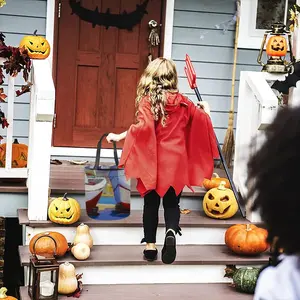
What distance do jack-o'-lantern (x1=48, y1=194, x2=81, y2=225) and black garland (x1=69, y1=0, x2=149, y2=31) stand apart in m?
2.74

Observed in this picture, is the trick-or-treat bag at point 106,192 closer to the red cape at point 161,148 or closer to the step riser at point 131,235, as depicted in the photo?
the step riser at point 131,235

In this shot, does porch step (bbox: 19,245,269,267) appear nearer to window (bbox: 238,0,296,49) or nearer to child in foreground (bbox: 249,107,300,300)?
window (bbox: 238,0,296,49)

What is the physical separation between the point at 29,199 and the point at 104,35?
2.64 m

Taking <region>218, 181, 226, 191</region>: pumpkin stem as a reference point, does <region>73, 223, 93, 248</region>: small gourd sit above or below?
below

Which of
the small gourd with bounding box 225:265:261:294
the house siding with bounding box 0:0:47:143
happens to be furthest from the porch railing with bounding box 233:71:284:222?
the house siding with bounding box 0:0:47:143

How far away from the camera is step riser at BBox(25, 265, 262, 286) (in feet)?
15.8

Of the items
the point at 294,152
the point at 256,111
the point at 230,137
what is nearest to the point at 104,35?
the point at 230,137

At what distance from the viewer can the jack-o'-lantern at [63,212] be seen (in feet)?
16.2

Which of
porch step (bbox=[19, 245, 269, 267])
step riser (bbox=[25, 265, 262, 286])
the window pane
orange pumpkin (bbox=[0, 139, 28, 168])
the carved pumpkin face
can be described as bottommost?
step riser (bbox=[25, 265, 262, 286])

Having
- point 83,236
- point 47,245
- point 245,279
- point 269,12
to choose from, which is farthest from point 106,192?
point 269,12

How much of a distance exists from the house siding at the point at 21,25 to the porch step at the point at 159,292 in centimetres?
256

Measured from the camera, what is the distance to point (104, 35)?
718 cm

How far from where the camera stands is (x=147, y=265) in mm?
4871

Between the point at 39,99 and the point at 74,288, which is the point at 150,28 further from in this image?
the point at 74,288
